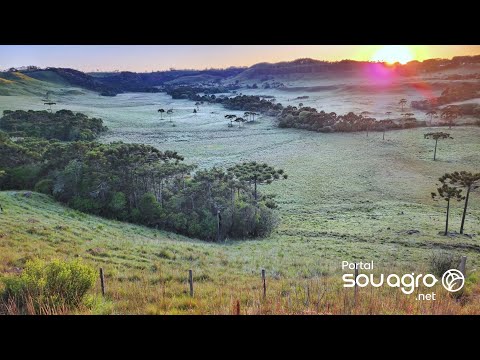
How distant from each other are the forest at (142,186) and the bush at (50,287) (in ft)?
35.4

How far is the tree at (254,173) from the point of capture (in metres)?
19.0

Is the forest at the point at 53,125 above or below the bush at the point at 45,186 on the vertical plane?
above

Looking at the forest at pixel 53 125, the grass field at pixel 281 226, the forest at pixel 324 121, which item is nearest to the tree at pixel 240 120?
the grass field at pixel 281 226

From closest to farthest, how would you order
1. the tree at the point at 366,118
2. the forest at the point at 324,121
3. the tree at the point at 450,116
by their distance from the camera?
1. the tree at the point at 450,116
2. the tree at the point at 366,118
3. the forest at the point at 324,121

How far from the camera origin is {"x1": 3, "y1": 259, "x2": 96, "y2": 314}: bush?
409 centimetres

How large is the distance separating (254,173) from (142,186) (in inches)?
242

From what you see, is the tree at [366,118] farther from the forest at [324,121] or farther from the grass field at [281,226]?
the grass field at [281,226]

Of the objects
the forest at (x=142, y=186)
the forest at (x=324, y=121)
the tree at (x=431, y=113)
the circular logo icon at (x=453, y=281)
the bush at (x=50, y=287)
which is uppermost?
the tree at (x=431, y=113)

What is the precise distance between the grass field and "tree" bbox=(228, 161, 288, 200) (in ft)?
3.16

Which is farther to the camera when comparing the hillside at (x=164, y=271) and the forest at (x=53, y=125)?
the forest at (x=53, y=125)

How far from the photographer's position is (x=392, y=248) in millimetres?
10969

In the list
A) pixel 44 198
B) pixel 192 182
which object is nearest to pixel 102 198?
pixel 44 198

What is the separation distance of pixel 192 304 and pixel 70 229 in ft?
26.6
